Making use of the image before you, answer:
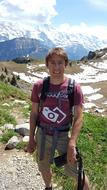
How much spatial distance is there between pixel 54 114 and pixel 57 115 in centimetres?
6

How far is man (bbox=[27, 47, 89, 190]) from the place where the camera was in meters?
7.89

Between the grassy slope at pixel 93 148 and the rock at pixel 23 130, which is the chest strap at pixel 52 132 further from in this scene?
the rock at pixel 23 130

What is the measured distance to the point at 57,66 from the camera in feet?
26.0

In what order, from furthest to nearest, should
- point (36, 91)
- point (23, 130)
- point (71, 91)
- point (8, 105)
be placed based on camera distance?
1. point (8, 105)
2. point (23, 130)
3. point (36, 91)
4. point (71, 91)

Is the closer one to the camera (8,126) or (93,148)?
(93,148)

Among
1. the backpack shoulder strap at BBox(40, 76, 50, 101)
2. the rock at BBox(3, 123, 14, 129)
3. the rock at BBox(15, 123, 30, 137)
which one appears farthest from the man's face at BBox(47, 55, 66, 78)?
the rock at BBox(3, 123, 14, 129)

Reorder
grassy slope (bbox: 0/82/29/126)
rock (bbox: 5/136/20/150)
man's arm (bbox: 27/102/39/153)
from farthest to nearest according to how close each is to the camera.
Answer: grassy slope (bbox: 0/82/29/126), rock (bbox: 5/136/20/150), man's arm (bbox: 27/102/39/153)

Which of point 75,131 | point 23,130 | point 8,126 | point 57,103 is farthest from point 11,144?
point 75,131


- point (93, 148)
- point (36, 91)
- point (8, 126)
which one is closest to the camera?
point (36, 91)

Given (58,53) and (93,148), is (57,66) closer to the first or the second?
(58,53)

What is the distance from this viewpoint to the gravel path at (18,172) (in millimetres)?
10180

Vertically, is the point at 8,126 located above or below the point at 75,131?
below

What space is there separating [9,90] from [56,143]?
1332 cm

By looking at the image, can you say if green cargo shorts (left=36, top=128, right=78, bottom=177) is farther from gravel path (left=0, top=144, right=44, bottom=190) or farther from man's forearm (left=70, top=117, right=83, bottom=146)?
gravel path (left=0, top=144, right=44, bottom=190)
